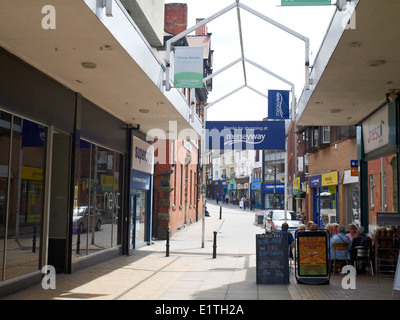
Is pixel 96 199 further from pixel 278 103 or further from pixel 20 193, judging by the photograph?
pixel 278 103

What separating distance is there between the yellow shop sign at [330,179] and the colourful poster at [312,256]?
543 inches

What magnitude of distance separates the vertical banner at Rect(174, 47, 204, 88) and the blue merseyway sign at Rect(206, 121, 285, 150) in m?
5.87

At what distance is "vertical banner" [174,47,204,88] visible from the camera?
11070mm

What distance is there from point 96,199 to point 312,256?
643cm

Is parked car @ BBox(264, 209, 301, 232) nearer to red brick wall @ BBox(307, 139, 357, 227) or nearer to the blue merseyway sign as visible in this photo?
red brick wall @ BBox(307, 139, 357, 227)

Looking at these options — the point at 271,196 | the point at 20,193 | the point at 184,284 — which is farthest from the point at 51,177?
the point at 271,196

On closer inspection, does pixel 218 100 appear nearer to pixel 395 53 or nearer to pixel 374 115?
pixel 374 115

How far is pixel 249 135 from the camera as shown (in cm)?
1672

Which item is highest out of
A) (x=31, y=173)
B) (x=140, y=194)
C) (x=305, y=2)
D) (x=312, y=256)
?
(x=305, y=2)

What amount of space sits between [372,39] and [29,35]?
18.6 ft

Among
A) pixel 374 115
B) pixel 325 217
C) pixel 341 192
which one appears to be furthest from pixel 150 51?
pixel 325 217

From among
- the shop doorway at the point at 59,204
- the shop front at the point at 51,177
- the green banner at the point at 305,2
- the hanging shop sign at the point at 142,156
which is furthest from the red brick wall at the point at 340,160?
the green banner at the point at 305,2

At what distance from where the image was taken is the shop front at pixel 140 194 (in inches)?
672

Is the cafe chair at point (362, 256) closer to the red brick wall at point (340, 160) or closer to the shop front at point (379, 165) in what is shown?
the shop front at point (379, 165)
